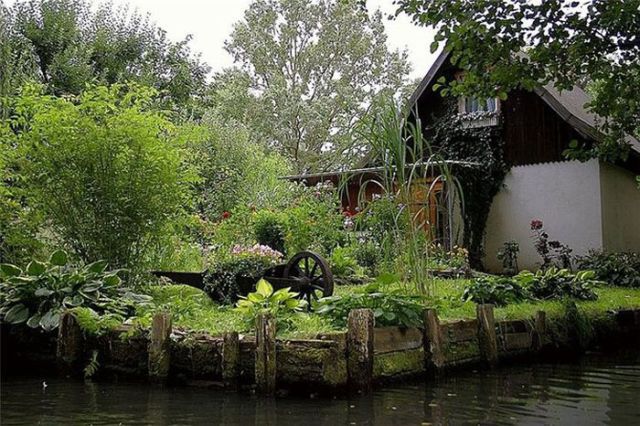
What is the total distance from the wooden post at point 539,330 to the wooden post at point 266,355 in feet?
12.3

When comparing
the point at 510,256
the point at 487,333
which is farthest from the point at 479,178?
the point at 487,333

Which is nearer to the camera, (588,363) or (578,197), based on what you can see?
(588,363)

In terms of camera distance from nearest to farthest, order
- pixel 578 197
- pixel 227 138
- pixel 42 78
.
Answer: pixel 578 197 < pixel 42 78 < pixel 227 138

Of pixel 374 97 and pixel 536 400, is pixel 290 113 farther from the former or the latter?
pixel 536 400

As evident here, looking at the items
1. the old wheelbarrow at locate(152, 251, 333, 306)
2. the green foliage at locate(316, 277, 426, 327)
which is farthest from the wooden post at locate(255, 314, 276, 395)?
the old wheelbarrow at locate(152, 251, 333, 306)

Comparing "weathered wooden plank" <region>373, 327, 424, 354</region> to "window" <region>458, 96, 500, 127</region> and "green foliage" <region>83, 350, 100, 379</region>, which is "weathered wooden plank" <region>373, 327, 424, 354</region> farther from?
"window" <region>458, 96, 500, 127</region>

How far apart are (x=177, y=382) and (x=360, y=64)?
28.5 meters

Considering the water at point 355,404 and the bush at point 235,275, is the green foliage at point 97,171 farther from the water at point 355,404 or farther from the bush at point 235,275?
the water at point 355,404

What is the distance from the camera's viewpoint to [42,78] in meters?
21.8

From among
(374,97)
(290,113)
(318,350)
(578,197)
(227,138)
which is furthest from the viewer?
(290,113)

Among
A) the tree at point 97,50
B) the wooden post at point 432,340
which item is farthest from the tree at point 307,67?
the wooden post at point 432,340

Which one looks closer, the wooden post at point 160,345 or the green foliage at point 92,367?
the wooden post at point 160,345

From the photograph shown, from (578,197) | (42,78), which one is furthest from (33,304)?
(42,78)

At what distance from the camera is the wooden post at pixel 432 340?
739 centimetres
